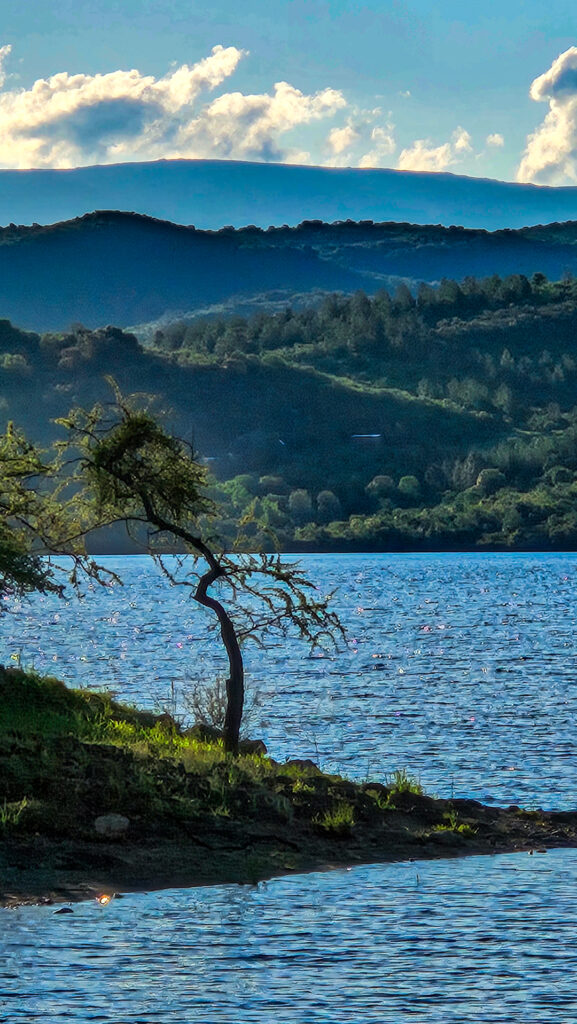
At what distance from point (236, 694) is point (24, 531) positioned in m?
6.18

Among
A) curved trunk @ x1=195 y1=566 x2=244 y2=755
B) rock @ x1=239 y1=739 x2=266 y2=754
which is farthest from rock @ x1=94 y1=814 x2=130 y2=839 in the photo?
rock @ x1=239 y1=739 x2=266 y2=754

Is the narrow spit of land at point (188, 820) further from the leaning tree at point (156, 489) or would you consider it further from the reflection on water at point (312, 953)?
the leaning tree at point (156, 489)

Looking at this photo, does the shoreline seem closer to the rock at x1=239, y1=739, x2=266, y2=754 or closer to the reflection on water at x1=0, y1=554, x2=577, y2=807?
the rock at x1=239, y1=739, x2=266, y2=754

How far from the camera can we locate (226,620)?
1061 inches

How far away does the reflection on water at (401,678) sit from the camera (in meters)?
36.7

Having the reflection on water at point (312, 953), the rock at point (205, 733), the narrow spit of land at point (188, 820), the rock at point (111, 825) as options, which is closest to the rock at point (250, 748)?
the rock at point (205, 733)

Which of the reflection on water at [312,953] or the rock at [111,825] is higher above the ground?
the rock at [111,825]

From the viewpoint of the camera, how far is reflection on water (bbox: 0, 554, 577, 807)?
36.7m

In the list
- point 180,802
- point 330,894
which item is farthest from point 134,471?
point 330,894

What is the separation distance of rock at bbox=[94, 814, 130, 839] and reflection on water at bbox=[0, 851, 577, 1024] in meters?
1.82

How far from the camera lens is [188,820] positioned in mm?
21500

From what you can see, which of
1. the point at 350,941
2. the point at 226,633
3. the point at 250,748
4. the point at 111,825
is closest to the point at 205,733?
the point at 250,748

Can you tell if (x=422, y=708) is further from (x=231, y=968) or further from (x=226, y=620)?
(x=231, y=968)

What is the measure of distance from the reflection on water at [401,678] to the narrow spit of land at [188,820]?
623 centimetres
